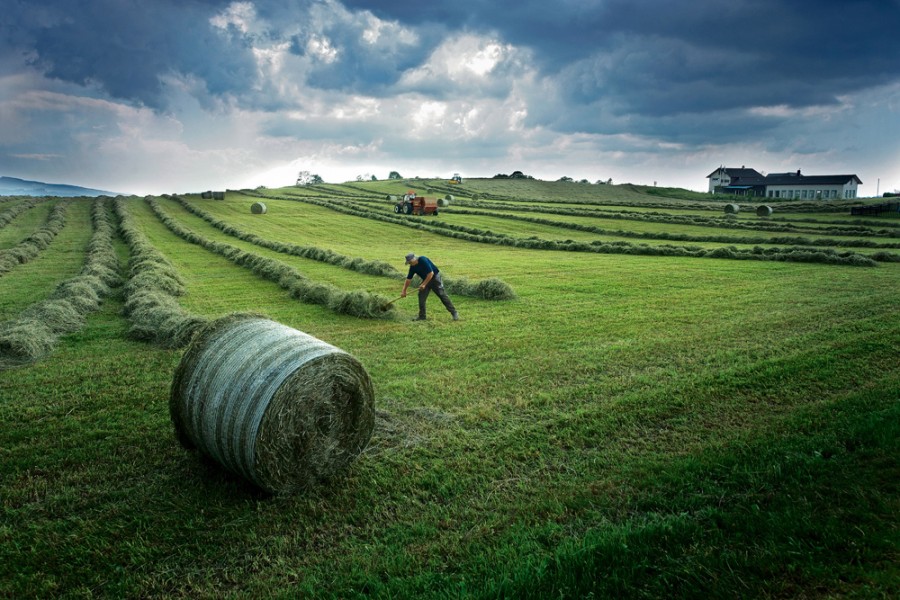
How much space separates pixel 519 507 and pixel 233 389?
3.42 m

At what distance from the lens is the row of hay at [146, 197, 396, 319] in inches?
604

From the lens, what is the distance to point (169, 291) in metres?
18.3

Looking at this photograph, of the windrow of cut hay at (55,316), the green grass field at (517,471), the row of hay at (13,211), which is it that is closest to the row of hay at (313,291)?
the green grass field at (517,471)

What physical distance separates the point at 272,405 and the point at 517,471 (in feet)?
9.48

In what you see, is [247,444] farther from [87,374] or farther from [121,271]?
[121,271]

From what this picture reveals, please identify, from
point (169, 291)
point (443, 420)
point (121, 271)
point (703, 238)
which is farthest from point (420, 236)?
point (443, 420)

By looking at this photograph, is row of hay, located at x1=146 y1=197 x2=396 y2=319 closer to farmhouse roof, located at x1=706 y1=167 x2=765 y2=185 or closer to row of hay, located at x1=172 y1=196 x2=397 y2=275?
row of hay, located at x1=172 y1=196 x2=397 y2=275

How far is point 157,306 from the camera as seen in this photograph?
14820 mm

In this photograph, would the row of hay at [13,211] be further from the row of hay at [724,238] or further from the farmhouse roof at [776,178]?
the farmhouse roof at [776,178]

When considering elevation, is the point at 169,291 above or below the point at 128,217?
below

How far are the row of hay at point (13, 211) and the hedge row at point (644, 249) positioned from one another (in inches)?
→ 1152

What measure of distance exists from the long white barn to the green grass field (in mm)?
91554

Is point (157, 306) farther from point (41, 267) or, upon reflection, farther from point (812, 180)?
point (812, 180)

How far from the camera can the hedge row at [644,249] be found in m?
25.2
